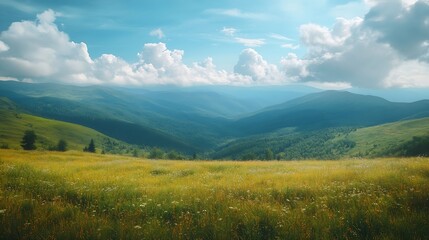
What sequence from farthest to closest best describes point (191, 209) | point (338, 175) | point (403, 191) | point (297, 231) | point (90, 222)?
1. point (338, 175)
2. point (403, 191)
3. point (191, 209)
4. point (90, 222)
5. point (297, 231)

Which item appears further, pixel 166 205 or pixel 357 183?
pixel 357 183

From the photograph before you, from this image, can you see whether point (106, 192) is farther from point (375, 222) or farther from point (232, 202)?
point (375, 222)

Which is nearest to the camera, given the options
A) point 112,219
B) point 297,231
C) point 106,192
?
point 297,231

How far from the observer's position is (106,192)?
12.0m

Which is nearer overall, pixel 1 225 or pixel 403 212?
pixel 1 225

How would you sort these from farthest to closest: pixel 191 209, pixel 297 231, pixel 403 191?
pixel 403 191 < pixel 191 209 < pixel 297 231

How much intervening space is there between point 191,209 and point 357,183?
750 centimetres

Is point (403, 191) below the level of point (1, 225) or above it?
above

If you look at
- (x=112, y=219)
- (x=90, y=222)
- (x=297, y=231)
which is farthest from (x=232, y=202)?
(x=90, y=222)

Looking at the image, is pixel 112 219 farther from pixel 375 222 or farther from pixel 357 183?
pixel 357 183

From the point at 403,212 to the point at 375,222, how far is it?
4.36 feet

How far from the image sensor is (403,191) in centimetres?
1063

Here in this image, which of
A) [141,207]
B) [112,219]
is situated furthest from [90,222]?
[141,207]

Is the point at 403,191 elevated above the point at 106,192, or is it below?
above
